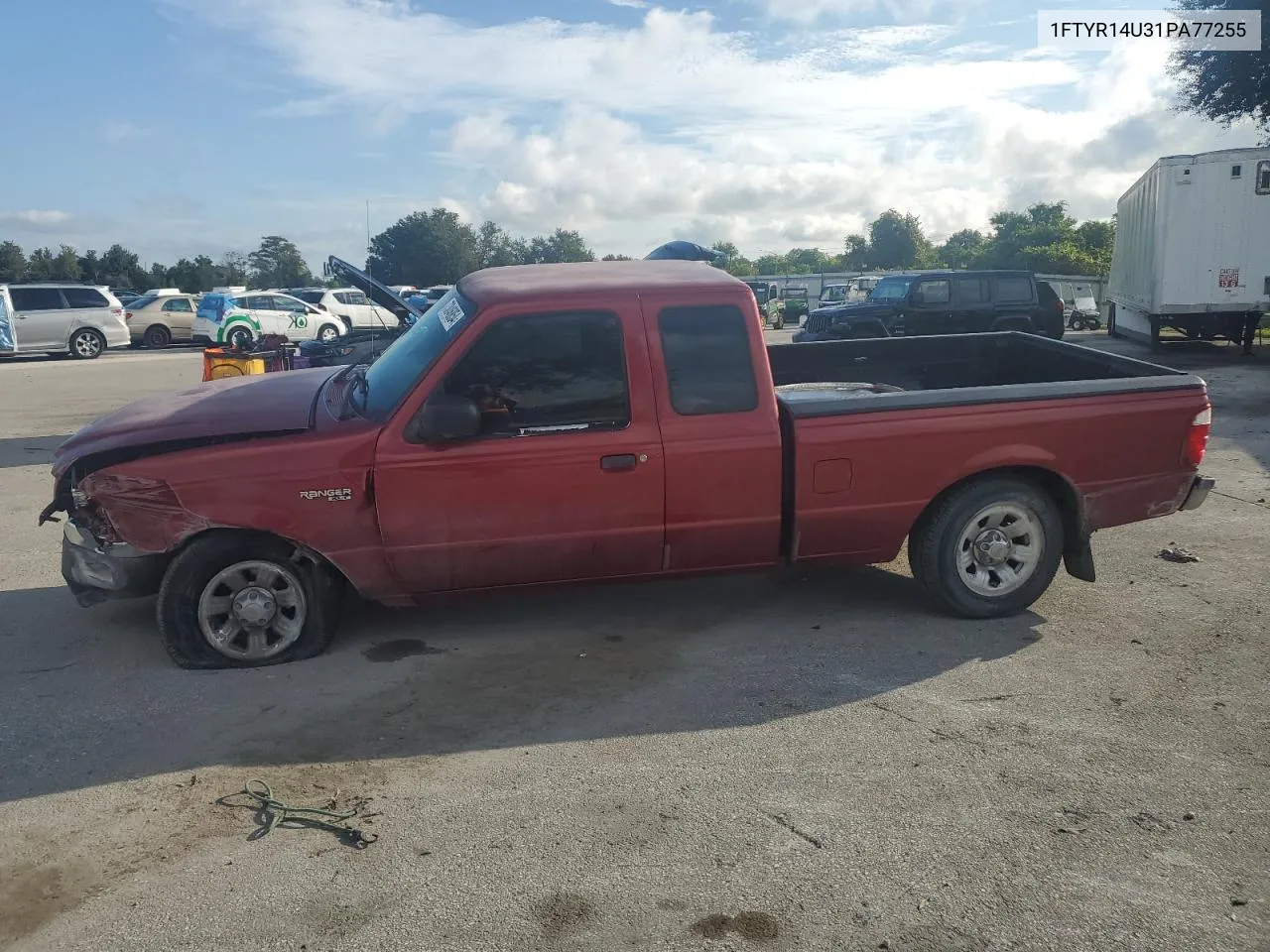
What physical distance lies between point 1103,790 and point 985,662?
1.22 metres

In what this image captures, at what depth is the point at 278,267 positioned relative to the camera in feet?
171

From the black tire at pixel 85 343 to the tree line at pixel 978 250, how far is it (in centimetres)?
3653

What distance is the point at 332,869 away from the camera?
133 inches

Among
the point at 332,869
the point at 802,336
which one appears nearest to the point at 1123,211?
the point at 802,336

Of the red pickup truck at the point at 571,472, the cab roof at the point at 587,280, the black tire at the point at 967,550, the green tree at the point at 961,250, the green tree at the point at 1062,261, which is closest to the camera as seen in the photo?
the red pickup truck at the point at 571,472

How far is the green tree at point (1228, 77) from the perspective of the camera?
2373 centimetres

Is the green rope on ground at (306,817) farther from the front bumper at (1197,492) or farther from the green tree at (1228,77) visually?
the green tree at (1228,77)

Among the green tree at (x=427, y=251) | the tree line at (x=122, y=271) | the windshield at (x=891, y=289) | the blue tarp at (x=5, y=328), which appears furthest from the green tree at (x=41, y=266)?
the windshield at (x=891, y=289)

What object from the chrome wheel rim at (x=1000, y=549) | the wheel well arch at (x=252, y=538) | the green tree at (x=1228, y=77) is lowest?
the chrome wheel rim at (x=1000, y=549)

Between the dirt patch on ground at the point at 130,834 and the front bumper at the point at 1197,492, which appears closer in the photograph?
the dirt patch on ground at the point at 130,834

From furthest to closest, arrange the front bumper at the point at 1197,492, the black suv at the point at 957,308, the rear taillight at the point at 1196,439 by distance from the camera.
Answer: the black suv at the point at 957,308
the front bumper at the point at 1197,492
the rear taillight at the point at 1196,439

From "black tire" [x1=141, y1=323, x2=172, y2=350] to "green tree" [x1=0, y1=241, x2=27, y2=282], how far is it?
34.8m

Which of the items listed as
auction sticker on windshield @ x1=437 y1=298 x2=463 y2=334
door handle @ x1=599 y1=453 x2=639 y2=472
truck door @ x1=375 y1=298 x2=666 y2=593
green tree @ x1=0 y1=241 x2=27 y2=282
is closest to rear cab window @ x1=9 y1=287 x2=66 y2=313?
auction sticker on windshield @ x1=437 y1=298 x2=463 y2=334

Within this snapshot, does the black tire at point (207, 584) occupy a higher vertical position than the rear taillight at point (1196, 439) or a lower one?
lower
